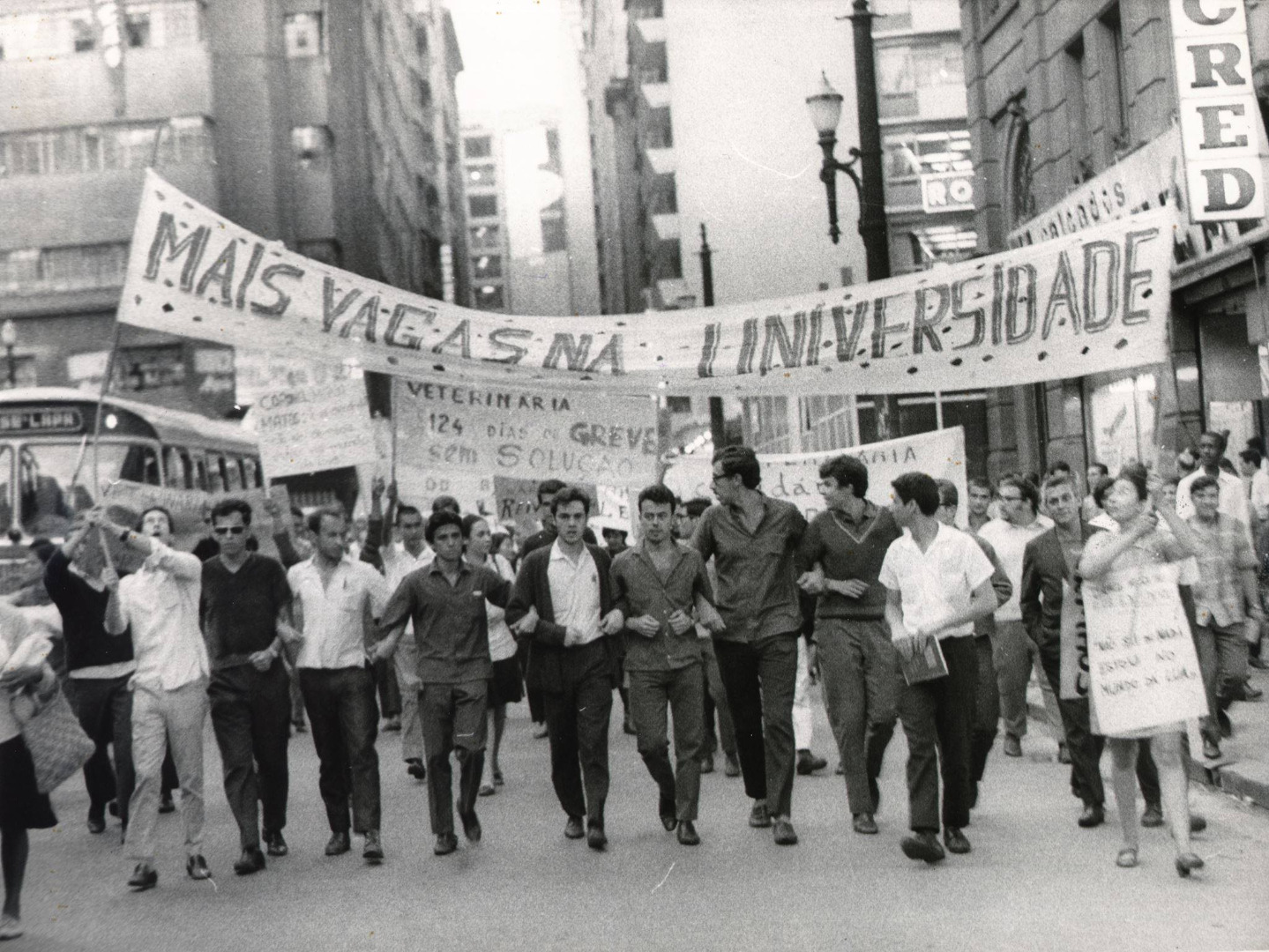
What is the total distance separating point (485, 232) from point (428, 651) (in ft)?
497

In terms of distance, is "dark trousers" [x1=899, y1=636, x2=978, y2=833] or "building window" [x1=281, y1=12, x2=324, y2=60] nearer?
"dark trousers" [x1=899, y1=636, x2=978, y2=833]

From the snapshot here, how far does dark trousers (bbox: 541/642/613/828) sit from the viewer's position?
9.07 m

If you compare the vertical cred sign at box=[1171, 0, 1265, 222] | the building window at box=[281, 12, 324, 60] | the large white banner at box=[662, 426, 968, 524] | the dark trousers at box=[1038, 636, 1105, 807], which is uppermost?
the building window at box=[281, 12, 324, 60]

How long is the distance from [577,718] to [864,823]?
1.55 metres

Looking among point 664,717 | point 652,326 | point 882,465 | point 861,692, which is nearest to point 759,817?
point 664,717

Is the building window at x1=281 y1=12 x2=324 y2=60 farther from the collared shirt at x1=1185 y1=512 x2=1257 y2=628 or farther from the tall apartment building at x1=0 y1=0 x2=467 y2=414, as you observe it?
the collared shirt at x1=1185 y1=512 x2=1257 y2=628

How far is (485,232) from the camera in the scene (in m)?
158

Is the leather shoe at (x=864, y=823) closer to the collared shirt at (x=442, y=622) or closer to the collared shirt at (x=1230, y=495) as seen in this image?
the collared shirt at (x=442, y=622)

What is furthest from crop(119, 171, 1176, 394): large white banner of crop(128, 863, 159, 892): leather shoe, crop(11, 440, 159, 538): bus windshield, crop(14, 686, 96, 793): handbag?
crop(11, 440, 159, 538): bus windshield

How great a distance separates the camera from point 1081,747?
8.41 metres

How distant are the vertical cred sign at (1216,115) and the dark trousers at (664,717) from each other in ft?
16.4

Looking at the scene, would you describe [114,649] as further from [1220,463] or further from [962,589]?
[1220,463]

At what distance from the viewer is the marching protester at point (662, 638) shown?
29.2ft

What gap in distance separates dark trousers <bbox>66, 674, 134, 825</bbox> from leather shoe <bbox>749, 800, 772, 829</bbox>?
3176 millimetres
